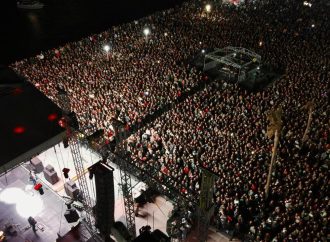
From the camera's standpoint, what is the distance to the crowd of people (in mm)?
14539

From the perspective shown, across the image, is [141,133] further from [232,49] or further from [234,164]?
[232,49]

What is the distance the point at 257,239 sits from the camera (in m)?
13.3

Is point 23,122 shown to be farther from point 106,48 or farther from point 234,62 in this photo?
point 234,62

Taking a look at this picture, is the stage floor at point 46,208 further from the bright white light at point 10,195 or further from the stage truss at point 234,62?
the stage truss at point 234,62

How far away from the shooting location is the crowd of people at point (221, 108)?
14539 mm

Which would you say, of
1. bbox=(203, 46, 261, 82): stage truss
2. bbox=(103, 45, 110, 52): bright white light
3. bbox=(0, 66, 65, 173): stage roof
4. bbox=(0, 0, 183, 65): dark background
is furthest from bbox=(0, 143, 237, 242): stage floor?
bbox=(0, 0, 183, 65): dark background

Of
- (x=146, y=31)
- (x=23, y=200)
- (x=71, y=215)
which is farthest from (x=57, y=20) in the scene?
(x=71, y=215)

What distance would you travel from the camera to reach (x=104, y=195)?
40.4 ft

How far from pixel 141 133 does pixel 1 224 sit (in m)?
8.40

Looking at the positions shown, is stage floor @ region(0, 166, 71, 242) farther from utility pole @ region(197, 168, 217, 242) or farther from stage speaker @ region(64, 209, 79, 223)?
utility pole @ region(197, 168, 217, 242)

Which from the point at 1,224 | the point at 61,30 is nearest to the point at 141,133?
the point at 1,224

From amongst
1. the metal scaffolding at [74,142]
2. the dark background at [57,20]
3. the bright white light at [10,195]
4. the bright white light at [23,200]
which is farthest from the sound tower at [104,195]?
the dark background at [57,20]

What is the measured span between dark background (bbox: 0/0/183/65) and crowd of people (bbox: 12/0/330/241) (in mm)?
5539

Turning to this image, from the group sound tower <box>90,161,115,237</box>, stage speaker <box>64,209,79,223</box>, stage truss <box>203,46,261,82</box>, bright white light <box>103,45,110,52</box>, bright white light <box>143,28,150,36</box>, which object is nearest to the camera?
sound tower <box>90,161,115,237</box>
